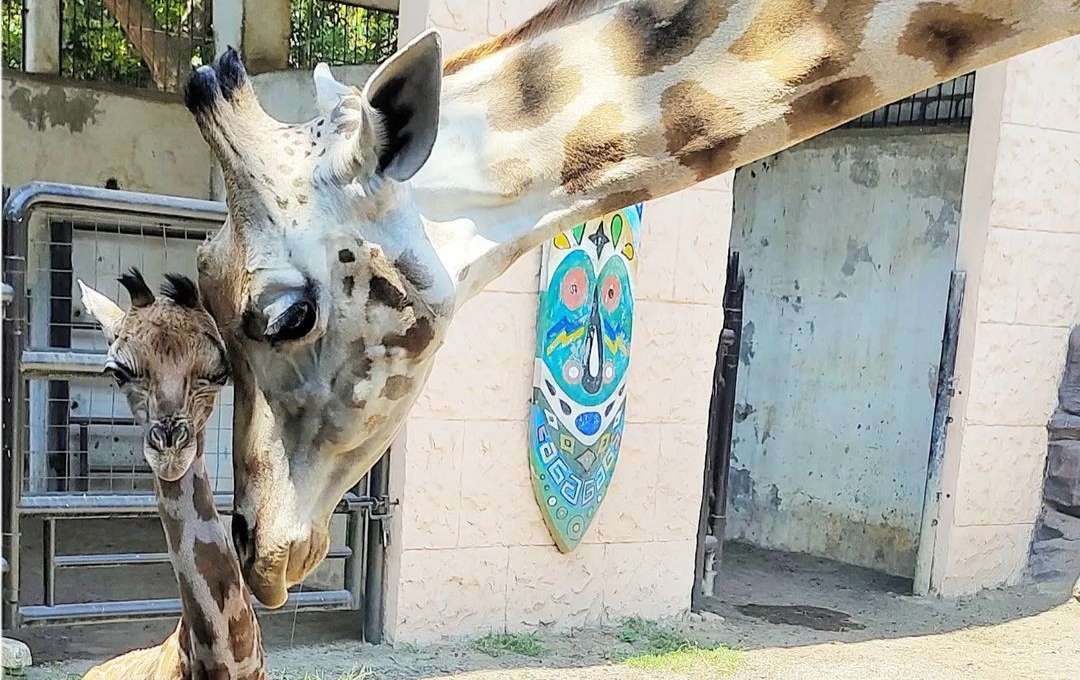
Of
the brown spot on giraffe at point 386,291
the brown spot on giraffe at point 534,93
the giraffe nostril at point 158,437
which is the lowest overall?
the giraffe nostril at point 158,437

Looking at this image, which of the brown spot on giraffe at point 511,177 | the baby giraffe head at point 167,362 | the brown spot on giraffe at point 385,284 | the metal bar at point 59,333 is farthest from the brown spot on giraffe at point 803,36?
the metal bar at point 59,333

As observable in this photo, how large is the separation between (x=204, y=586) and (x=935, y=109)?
541cm

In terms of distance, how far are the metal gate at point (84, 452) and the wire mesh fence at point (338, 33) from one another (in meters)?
2.56

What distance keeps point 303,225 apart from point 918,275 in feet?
18.0

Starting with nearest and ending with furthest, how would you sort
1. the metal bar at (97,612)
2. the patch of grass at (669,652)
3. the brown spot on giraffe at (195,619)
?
the brown spot on giraffe at (195,619) → the metal bar at (97,612) → the patch of grass at (669,652)

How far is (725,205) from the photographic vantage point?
16.2 ft

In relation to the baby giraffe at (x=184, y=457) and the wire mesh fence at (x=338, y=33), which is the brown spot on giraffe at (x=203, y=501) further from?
the wire mesh fence at (x=338, y=33)

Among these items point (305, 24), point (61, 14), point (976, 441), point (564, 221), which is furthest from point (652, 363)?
point (61, 14)

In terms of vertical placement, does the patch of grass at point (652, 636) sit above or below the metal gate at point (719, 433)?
below

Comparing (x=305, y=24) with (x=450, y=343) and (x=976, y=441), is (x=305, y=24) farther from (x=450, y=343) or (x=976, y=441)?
(x=976, y=441)

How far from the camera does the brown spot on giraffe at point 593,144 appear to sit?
162cm

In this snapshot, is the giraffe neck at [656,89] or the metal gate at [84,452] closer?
the giraffe neck at [656,89]

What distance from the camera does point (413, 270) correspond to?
1.51 m

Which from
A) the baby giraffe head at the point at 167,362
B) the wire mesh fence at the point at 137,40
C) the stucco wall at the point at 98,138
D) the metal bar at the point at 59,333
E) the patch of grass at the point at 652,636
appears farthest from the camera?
the wire mesh fence at the point at 137,40
